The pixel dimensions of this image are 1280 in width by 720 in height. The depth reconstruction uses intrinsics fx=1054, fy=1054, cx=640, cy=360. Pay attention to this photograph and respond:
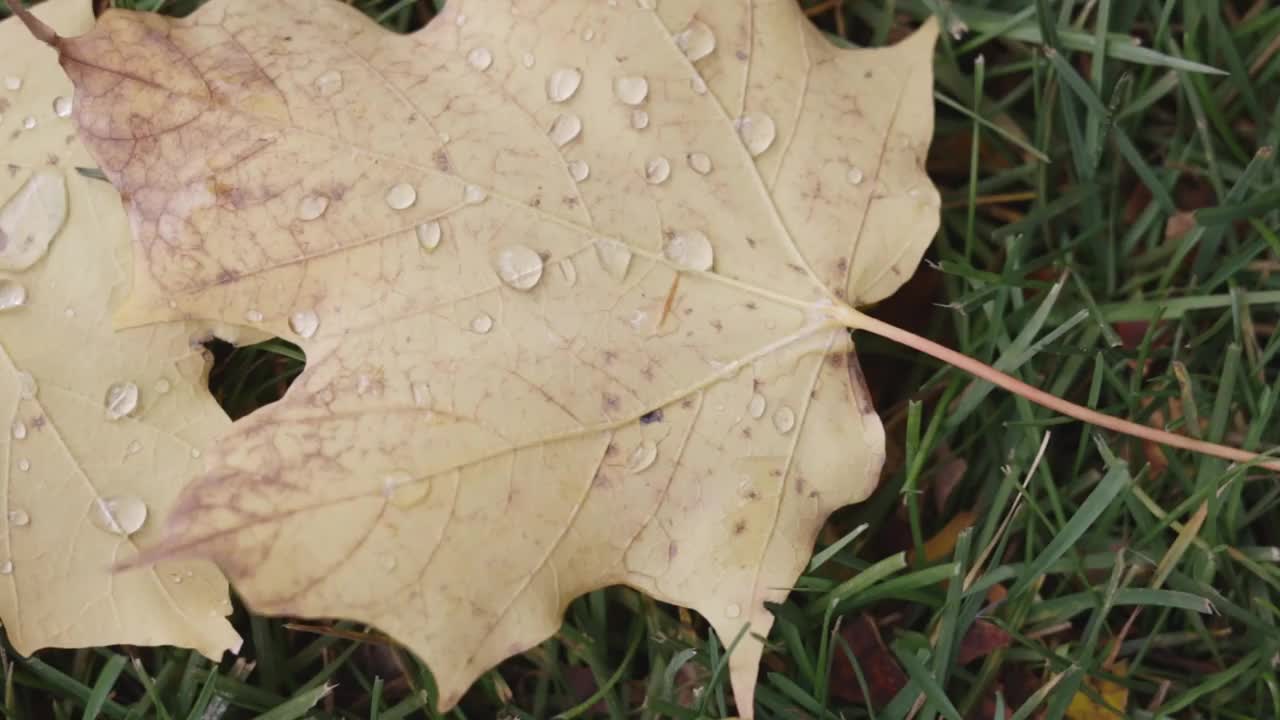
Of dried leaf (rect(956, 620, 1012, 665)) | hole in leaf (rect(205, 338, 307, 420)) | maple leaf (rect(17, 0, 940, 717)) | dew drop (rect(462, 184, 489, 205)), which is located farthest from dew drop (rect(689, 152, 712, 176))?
dried leaf (rect(956, 620, 1012, 665))

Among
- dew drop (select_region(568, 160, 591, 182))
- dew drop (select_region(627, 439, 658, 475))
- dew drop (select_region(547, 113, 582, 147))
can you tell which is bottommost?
dew drop (select_region(627, 439, 658, 475))

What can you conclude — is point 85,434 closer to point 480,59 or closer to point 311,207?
point 311,207

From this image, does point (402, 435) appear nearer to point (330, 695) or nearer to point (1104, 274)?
point (330, 695)

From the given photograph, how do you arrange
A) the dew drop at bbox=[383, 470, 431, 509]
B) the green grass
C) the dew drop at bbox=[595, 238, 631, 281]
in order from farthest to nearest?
the green grass → the dew drop at bbox=[595, 238, 631, 281] → the dew drop at bbox=[383, 470, 431, 509]

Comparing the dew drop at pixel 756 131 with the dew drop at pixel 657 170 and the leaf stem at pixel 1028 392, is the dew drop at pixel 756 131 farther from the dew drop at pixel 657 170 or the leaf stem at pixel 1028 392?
the leaf stem at pixel 1028 392

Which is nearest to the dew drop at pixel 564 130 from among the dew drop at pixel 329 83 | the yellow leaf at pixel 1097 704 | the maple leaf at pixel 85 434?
the dew drop at pixel 329 83

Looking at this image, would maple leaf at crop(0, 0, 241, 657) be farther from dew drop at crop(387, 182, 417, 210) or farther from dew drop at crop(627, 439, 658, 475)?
dew drop at crop(627, 439, 658, 475)
